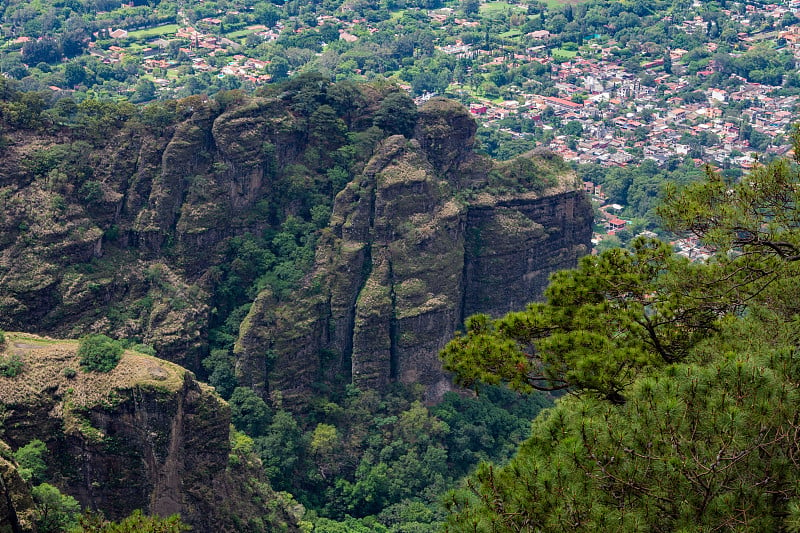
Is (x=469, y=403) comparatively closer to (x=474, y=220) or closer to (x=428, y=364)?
(x=428, y=364)

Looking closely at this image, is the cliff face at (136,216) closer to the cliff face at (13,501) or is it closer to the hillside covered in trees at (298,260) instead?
the hillside covered in trees at (298,260)

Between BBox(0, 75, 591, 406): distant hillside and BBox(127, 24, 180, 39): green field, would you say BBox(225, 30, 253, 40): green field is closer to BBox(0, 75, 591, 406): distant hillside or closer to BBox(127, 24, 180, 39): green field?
BBox(127, 24, 180, 39): green field

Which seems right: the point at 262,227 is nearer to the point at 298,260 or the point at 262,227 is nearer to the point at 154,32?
the point at 298,260

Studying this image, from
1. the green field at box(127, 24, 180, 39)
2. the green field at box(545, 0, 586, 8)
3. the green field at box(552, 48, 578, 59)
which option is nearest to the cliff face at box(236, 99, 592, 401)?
the green field at box(127, 24, 180, 39)

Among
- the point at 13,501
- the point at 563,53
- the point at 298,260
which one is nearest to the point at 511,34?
the point at 563,53

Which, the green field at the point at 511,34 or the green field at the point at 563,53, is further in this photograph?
the green field at the point at 511,34

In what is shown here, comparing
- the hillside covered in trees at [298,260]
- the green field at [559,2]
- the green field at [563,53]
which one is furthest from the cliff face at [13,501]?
the green field at [559,2]
